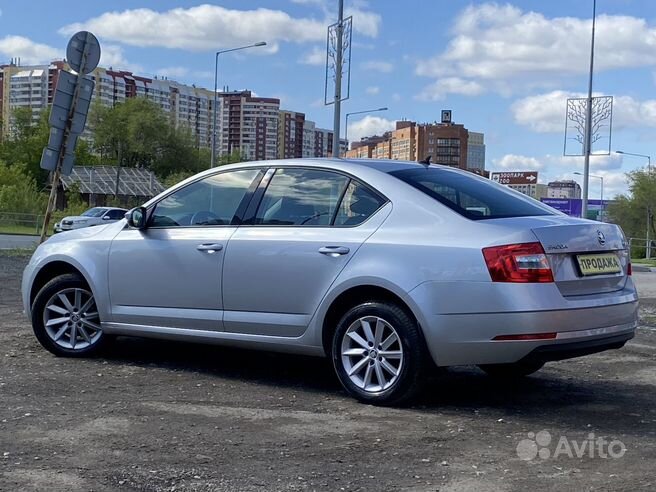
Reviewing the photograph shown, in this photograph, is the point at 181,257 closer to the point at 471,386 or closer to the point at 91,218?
the point at 471,386

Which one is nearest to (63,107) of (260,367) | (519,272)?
(260,367)

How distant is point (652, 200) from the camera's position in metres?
72.8

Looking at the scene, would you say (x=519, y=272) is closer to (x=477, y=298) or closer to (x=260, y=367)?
(x=477, y=298)

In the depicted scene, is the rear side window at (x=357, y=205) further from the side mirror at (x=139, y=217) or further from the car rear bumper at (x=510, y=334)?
the side mirror at (x=139, y=217)

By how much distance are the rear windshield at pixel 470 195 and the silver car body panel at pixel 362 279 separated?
0.37 feet

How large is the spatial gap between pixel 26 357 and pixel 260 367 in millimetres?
1910

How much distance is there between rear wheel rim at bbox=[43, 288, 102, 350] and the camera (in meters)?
7.20

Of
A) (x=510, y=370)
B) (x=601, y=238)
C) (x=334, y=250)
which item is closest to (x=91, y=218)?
(x=510, y=370)

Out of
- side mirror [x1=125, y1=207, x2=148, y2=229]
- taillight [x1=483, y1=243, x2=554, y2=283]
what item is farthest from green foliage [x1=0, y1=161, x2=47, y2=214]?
taillight [x1=483, y1=243, x2=554, y2=283]

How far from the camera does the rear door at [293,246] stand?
5.89 meters

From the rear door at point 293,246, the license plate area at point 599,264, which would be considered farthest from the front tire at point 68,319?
the license plate area at point 599,264

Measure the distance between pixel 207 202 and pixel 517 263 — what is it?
8.34 feet

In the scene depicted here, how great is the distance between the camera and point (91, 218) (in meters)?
36.9

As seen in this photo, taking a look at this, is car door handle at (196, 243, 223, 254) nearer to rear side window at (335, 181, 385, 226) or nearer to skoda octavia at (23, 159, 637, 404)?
skoda octavia at (23, 159, 637, 404)
